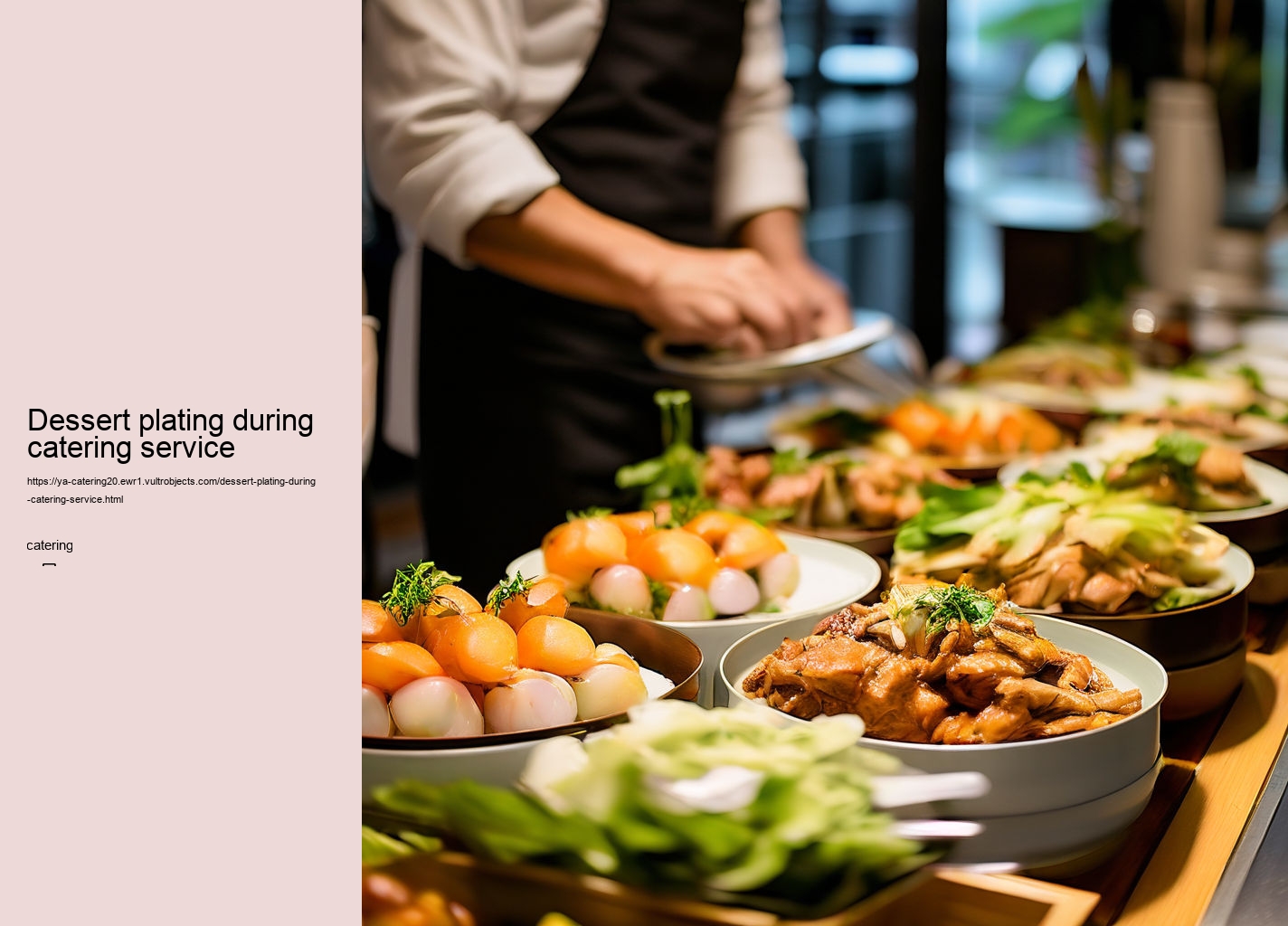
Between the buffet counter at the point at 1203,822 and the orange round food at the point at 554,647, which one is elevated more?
the orange round food at the point at 554,647

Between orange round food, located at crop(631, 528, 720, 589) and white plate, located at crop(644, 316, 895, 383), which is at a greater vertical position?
white plate, located at crop(644, 316, 895, 383)

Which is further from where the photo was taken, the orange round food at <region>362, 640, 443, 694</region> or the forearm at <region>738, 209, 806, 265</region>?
the forearm at <region>738, 209, 806, 265</region>

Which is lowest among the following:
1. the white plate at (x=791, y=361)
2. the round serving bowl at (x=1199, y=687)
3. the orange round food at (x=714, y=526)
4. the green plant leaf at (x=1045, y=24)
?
the round serving bowl at (x=1199, y=687)

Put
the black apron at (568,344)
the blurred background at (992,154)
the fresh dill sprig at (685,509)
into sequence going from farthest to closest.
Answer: the blurred background at (992,154), the black apron at (568,344), the fresh dill sprig at (685,509)

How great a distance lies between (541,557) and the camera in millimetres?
1235

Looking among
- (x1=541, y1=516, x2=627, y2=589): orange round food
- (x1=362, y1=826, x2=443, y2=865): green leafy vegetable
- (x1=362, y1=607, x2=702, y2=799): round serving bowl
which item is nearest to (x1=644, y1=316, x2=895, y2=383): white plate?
(x1=541, y1=516, x2=627, y2=589): orange round food

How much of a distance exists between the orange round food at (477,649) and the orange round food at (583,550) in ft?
0.79

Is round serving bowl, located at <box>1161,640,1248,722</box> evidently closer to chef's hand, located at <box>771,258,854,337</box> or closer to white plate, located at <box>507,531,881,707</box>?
white plate, located at <box>507,531,881,707</box>

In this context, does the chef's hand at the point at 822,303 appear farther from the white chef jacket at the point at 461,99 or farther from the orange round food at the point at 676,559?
the orange round food at the point at 676,559

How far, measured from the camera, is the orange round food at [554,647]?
885mm

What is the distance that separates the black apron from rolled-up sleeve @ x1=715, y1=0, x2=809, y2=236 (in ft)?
0.40

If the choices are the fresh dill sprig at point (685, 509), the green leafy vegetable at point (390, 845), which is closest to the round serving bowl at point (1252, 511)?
the fresh dill sprig at point (685, 509)

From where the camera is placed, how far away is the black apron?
1975mm
